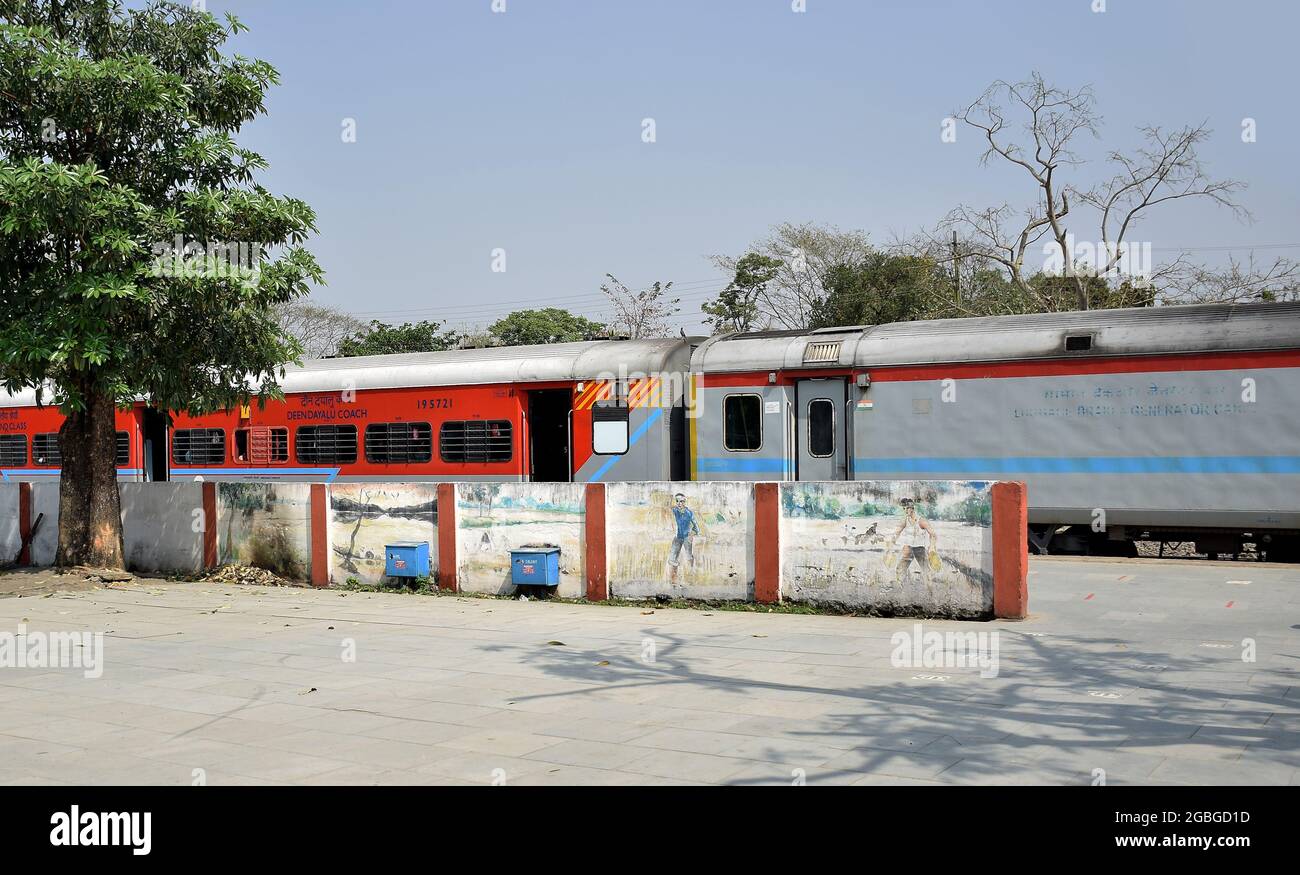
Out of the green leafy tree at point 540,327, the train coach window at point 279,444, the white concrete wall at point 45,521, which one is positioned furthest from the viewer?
the green leafy tree at point 540,327

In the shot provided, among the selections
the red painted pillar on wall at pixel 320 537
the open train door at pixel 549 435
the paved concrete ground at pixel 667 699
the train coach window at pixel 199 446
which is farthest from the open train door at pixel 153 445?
the paved concrete ground at pixel 667 699

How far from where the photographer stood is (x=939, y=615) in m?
11.7

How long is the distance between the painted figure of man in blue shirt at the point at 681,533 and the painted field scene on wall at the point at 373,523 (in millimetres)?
3401

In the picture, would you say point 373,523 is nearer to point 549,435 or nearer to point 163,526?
point 163,526

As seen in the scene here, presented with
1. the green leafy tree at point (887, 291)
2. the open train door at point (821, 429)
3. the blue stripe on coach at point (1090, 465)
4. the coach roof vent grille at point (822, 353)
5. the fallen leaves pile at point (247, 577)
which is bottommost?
the fallen leaves pile at point (247, 577)

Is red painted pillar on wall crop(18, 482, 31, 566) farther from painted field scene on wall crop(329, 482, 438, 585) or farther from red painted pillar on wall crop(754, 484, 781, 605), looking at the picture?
red painted pillar on wall crop(754, 484, 781, 605)

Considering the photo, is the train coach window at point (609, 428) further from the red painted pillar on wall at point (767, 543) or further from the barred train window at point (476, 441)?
the red painted pillar on wall at point (767, 543)

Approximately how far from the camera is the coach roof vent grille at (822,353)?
17.0 meters

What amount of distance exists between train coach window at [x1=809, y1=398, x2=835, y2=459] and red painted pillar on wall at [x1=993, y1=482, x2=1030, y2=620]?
5.79 m

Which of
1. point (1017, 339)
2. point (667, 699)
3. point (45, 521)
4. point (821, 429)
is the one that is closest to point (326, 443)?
point (45, 521)

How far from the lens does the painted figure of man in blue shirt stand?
1318 centimetres

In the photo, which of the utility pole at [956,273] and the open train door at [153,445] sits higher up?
the utility pole at [956,273]

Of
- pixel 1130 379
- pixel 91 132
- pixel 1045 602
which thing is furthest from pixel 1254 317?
pixel 91 132

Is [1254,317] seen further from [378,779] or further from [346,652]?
[378,779]
